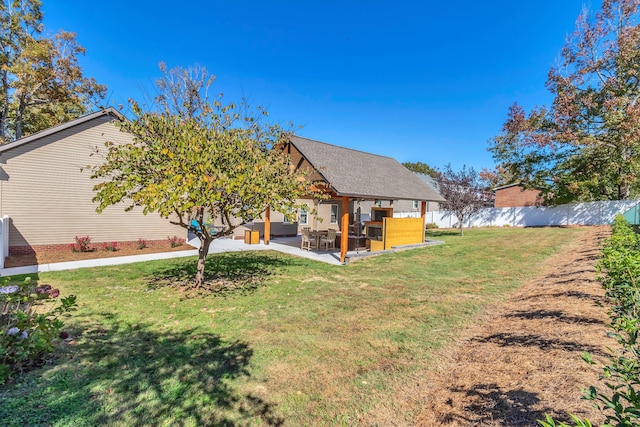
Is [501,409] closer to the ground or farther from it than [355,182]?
closer to the ground

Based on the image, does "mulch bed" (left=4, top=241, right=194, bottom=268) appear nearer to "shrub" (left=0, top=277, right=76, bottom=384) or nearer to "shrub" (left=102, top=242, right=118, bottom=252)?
"shrub" (left=102, top=242, right=118, bottom=252)

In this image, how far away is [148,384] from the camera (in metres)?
3.47

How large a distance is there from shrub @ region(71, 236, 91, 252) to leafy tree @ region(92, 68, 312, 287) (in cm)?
676

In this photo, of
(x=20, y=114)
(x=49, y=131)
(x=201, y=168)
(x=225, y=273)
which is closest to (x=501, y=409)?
(x=201, y=168)

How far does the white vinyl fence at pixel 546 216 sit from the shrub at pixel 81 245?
1056 inches

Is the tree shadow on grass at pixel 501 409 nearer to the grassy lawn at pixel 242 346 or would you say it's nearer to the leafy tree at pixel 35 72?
the grassy lawn at pixel 242 346

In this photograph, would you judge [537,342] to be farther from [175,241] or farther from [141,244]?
[141,244]

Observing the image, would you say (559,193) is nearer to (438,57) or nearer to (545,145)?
(545,145)

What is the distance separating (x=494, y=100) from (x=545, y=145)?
17.2 ft

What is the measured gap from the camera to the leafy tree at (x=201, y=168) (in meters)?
5.88

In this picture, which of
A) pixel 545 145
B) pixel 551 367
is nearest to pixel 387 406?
pixel 551 367

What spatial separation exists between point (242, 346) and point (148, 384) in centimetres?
136

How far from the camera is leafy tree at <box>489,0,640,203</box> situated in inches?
750

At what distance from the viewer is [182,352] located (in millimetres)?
4273
